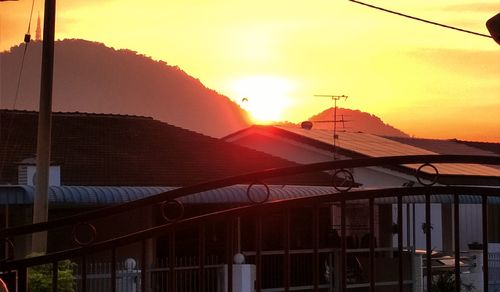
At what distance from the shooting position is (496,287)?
22.2 m

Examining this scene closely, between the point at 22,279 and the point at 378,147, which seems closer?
the point at 22,279

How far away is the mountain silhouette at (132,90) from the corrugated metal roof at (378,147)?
21.2 m

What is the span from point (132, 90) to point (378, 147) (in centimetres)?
3471

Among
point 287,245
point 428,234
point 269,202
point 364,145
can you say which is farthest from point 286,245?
point 364,145

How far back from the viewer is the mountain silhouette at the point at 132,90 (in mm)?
59312

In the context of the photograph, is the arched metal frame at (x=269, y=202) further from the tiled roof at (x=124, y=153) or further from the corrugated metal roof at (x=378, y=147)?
the corrugated metal roof at (x=378, y=147)

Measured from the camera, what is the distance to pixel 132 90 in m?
65.1

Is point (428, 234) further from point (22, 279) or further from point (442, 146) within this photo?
point (442, 146)

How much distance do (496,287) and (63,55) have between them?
45432 millimetres

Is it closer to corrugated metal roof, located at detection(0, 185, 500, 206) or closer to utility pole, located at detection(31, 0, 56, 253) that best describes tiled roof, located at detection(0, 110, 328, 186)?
corrugated metal roof, located at detection(0, 185, 500, 206)

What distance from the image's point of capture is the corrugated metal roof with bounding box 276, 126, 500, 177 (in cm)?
3028

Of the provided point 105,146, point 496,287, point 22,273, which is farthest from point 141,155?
point 22,273

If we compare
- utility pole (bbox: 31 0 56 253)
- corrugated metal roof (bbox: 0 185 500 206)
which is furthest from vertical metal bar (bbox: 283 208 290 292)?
corrugated metal roof (bbox: 0 185 500 206)

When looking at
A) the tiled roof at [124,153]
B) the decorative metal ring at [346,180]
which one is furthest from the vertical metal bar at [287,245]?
the tiled roof at [124,153]
